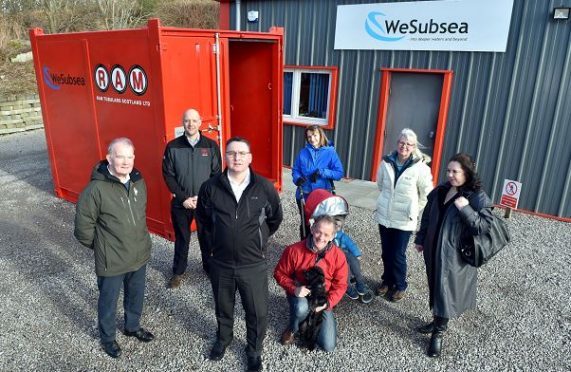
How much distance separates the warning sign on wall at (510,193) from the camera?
6.52 metres

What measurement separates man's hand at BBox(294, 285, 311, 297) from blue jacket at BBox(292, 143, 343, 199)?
5.39ft

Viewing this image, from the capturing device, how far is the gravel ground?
11.6 feet

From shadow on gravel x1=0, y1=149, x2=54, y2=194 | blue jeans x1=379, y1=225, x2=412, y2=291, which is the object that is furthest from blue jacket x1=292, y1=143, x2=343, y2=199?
shadow on gravel x1=0, y1=149, x2=54, y2=194

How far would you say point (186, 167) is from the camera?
439cm

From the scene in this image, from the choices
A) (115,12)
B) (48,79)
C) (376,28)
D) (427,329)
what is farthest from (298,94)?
(115,12)

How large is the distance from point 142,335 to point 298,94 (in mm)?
6247

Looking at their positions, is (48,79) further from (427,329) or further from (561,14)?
(561,14)

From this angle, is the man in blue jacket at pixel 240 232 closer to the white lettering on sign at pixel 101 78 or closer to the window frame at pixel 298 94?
the white lettering on sign at pixel 101 78

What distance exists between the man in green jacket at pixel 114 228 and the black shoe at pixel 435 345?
2.54 meters

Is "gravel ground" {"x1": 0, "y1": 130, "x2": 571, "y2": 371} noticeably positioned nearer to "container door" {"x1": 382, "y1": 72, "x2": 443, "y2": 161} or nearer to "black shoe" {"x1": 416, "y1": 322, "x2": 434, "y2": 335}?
"black shoe" {"x1": 416, "y1": 322, "x2": 434, "y2": 335}

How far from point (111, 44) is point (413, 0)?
16.0 feet

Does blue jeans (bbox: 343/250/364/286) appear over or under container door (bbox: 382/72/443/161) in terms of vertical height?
under

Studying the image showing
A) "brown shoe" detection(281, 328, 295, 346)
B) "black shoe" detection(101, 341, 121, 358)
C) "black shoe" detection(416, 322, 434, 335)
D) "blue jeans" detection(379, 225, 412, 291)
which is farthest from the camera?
"blue jeans" detection(379, 225, 412, 291)

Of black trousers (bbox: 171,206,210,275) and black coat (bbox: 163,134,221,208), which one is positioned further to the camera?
black trousers (bbox: 171,206,210,275)
